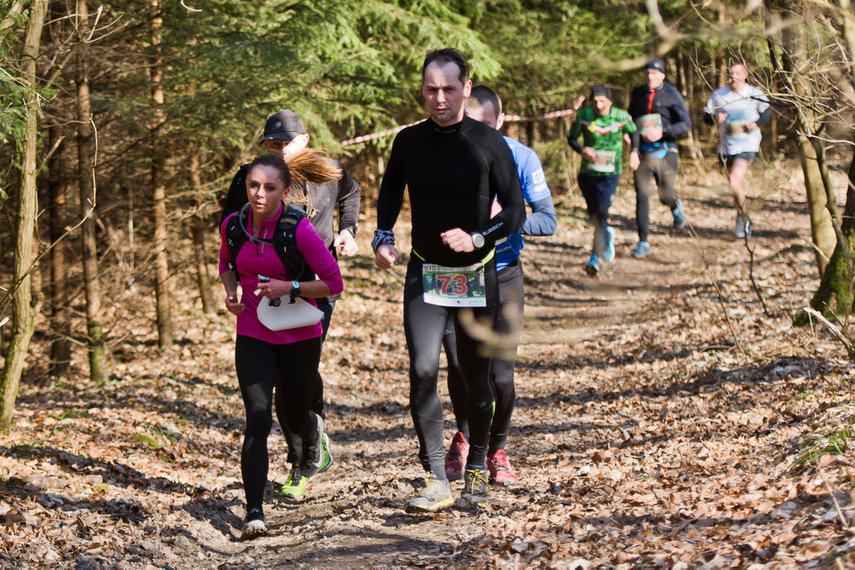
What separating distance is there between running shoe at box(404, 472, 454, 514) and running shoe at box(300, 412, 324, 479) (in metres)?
1.36

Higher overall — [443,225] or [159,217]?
[159,217]

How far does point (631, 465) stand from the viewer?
18.1 feet

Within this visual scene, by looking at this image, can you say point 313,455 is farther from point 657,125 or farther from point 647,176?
point 647,176

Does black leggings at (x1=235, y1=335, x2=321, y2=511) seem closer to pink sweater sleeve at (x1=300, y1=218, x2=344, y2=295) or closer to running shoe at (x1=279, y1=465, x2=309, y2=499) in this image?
pink sweater sleeve at (x1=300, y1=218, x2=344, y2=295)

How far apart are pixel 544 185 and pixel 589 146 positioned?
5917mm

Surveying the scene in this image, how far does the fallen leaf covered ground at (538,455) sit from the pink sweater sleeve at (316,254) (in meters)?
1.52

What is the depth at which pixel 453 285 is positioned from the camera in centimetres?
469

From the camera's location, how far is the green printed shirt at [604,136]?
35.1 ft

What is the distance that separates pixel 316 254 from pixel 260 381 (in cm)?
83

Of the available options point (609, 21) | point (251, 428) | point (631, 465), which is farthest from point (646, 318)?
point (609, 21)

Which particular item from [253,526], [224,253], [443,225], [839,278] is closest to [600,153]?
[839,278]

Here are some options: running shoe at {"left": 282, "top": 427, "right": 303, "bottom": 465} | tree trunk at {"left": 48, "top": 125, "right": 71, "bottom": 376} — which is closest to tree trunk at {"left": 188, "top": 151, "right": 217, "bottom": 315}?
tree trunk at {"left": 48, "top": 125, "right": 71, "bottom": 376}

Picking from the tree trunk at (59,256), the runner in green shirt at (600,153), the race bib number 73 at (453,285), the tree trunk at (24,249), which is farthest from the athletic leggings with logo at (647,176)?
the tree trunk at (59,256)

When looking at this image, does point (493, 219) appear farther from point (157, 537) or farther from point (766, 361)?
point (766, 361)
